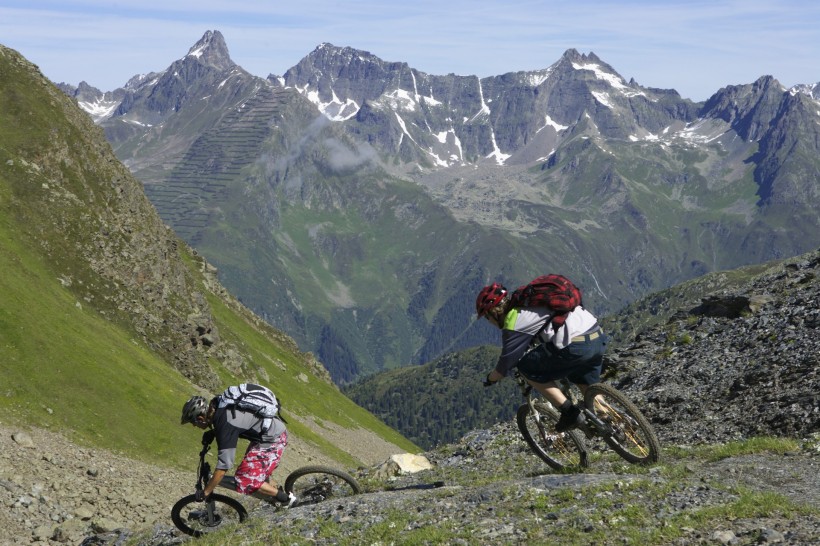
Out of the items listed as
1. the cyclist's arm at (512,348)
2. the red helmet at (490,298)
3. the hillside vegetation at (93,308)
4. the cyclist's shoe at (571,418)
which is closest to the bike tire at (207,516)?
the cyclist's arm at (512,348)

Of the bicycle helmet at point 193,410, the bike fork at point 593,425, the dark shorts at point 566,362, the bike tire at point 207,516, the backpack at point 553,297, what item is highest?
the backpack at point 553,297

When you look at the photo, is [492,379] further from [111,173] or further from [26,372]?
[111,173]

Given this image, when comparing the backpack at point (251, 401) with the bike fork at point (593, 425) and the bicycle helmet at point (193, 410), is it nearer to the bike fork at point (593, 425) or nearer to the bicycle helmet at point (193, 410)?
the bicycle helmet at point (193, 410)

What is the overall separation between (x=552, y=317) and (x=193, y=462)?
58116mm

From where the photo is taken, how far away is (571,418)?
19484 mm

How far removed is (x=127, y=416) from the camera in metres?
68.9

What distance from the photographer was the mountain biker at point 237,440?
19.9 m

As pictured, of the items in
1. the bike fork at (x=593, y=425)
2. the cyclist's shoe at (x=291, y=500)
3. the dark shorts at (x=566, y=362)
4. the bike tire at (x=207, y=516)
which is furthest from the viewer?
the cyclist's shoe at (x=291, y=500)

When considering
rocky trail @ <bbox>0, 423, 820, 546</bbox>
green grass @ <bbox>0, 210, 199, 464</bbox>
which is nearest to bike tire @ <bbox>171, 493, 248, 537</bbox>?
rocky trail @ <bbox>0, 423, 820, 546</bbox>

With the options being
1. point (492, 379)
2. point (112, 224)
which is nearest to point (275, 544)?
point (492, 379)

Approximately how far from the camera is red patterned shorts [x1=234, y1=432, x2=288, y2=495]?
2073 cm

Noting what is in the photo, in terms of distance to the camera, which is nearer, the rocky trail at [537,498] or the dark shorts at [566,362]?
the rocky trail at [537,498]

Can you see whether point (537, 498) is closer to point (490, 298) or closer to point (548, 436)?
point (548, 436)

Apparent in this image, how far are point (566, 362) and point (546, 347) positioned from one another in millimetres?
687
